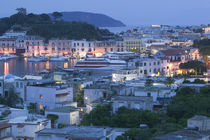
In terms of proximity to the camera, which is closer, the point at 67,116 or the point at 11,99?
the point at 67,116

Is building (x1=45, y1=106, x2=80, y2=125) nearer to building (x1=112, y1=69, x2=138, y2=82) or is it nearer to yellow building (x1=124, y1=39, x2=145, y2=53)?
building (x1=112, y1=69, x2=138, y2=82)

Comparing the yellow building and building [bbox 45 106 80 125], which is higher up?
the yellow building

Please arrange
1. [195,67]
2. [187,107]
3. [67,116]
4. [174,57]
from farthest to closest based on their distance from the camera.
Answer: [174,57] < [195,67] < [67,116] < [187,107]

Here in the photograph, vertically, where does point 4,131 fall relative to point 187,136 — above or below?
below

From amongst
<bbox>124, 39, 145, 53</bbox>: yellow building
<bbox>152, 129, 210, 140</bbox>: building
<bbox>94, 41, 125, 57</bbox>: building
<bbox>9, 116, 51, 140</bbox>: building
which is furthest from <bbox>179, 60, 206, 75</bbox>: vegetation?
<bbox>94, 41, 125, 57</bbox>: building

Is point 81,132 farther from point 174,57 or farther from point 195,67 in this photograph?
point 174,57

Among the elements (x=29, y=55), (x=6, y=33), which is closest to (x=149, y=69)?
(x=29, y=55)

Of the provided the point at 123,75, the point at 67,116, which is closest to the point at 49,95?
the point at 67,116

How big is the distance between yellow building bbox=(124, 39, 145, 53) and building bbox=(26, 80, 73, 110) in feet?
91.1

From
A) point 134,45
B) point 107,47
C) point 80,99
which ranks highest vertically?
point 134,45

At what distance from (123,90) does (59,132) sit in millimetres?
5957

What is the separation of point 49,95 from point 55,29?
43098 mm

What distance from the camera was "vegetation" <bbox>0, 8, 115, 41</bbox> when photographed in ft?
171

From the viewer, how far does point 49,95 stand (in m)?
12.9
